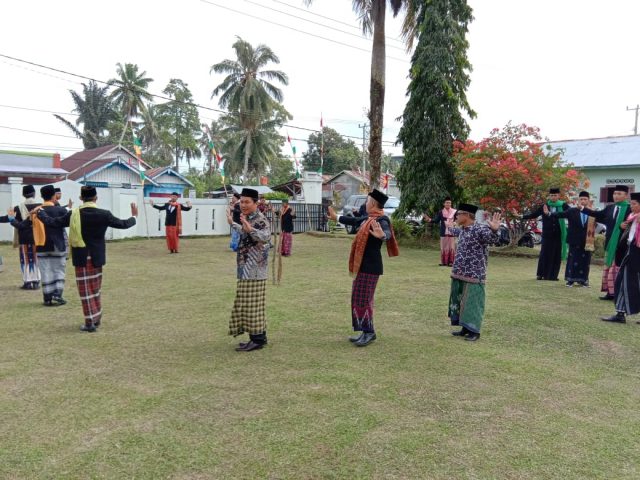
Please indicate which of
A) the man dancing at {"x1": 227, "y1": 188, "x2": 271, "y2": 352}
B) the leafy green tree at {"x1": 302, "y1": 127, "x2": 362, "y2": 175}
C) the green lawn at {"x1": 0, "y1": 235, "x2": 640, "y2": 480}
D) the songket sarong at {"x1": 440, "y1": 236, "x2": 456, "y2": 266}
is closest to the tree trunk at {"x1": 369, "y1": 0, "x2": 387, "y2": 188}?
the songket sarong at {"x1": 440, "y1": 236, "x2": 456, "y2": 266}

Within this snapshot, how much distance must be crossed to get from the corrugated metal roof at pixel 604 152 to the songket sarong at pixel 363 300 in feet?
69.6

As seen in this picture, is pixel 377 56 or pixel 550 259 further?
pixel 377 56

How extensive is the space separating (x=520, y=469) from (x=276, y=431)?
160 cm

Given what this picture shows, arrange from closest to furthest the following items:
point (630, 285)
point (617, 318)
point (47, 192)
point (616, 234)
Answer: point (630, 285), point (617, 318), point (47, 192), point (616, 234)

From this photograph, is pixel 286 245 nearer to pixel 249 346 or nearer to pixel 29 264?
pixel 29 264

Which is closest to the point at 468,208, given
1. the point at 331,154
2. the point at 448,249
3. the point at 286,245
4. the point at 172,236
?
the point at 448,249

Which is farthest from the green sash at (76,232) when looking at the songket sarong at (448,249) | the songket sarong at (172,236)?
the songket sarong at (172,236)

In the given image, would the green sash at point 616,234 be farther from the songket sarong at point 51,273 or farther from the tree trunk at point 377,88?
the tree trunk at point 377,88

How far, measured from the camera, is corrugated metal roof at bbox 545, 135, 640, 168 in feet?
79.6

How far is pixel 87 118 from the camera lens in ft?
146

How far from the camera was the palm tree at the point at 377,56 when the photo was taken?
56.1 feet

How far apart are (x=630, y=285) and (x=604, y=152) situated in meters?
21.7

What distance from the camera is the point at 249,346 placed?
563 centimetres

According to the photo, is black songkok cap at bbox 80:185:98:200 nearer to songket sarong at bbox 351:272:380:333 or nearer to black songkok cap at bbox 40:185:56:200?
black songkok cap at bbox 40:185:56:200
